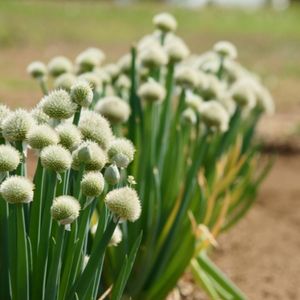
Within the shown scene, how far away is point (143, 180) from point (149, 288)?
0.37m

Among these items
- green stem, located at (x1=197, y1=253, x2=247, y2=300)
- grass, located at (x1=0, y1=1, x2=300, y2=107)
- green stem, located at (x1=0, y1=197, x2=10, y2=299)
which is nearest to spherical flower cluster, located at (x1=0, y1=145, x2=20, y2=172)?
green stem, located at (x1=0, y1=197, x2=10, y2=299)

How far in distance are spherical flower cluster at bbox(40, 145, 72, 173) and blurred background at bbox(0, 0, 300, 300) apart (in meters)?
1.70

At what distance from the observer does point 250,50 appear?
12.3m

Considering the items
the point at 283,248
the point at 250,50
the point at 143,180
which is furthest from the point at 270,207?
the point at 250,50

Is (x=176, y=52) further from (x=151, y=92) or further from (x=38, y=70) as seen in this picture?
(x=38, y=70)

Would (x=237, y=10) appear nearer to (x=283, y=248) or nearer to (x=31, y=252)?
(x=283, y=248)

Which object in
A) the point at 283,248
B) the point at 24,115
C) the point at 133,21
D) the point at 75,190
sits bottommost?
the point at 283,248

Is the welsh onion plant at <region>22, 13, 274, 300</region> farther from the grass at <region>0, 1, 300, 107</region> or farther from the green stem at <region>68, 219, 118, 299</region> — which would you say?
the grass at <region>0, 1, 300, 107</region>

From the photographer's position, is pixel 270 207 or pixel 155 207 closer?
pixel 155 207

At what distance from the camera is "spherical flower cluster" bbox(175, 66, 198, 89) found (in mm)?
2895

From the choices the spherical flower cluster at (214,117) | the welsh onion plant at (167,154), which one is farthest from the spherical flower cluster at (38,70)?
the spherical flower cluster at (214,117)

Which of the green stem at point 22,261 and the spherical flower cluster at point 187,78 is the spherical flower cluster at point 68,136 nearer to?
the green stem at point 22,261

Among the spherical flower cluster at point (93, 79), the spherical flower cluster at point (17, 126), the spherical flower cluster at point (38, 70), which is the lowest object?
the spherical flower cluster at point (17, 126)

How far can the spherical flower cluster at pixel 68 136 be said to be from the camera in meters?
1.68
